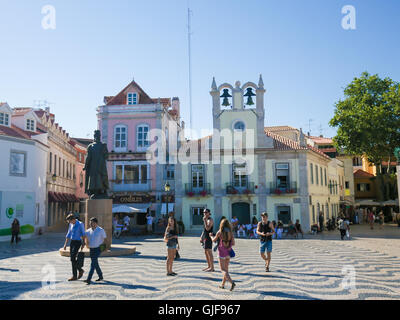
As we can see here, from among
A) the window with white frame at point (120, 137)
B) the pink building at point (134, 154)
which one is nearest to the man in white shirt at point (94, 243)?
the pink building at point (134, 154)

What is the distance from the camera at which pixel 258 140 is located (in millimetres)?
30125

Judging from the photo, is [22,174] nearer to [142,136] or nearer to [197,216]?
[142,136]

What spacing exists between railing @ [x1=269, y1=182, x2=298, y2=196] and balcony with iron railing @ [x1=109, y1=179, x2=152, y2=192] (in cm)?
1075

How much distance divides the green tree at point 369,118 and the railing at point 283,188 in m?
11.6

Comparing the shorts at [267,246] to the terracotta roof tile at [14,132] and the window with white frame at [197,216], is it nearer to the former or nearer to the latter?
the window with white frame at [197,216]

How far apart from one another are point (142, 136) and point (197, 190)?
7.77 m

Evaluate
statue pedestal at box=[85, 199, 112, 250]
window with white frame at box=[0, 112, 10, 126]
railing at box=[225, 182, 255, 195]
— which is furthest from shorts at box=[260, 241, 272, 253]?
window with white frame at box=[0, 112, 10, 126]

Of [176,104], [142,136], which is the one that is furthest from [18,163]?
[176,104]

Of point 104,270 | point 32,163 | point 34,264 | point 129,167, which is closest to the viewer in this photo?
point 104,270

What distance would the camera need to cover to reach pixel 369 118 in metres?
35.9

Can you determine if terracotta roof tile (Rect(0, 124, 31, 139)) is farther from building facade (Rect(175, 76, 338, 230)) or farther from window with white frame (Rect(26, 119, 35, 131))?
building facade (Rect(175, 76, 338, 230))
